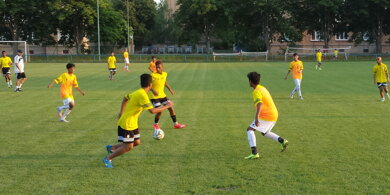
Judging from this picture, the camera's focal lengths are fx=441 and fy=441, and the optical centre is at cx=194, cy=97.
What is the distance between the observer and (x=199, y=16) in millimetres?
71875

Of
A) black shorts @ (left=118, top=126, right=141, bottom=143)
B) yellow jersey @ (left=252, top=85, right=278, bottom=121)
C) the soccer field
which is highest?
yellow jersey @ (left=252, top=85, right=278, bottom=121)

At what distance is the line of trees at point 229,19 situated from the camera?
64.6 m

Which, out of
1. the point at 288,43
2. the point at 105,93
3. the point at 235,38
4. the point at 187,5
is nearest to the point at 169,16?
the point at 235,38

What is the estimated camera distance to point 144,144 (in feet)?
32.9

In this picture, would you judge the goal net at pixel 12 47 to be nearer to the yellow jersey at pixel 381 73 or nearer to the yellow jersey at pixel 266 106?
the yellow jersey at pixel 381 73

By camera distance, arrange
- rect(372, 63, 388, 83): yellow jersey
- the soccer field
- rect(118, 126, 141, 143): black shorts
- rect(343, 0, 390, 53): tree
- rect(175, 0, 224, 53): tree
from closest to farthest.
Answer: the soccer field
rect(118, 126, 141, 143): black shorts
rect(372, 63, 388, 83): yellow jersey
rect(343, 0, 390, 53): tree
rect(175, 0, 224, 53): tree

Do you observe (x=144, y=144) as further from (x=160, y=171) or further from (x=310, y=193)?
(x=310, y=193)

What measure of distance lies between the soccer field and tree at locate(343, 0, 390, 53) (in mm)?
50470

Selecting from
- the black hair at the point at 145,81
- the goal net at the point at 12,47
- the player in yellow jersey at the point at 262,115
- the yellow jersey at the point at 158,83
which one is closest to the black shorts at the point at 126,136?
the black hair at the point at 145,81

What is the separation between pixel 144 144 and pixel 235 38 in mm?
74366

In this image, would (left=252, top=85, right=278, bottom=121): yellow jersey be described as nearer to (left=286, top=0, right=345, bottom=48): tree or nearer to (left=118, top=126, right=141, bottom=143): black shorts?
(left=118, top=126, right=141, bottom=143): black shorts

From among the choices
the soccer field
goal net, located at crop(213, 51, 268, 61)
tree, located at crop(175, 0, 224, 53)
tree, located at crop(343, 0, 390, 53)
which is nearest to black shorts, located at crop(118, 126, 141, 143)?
the soccer field

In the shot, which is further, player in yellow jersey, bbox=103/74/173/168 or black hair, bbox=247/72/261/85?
black hair, bbox=247/72/261/85

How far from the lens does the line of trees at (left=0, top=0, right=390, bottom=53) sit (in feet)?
212
